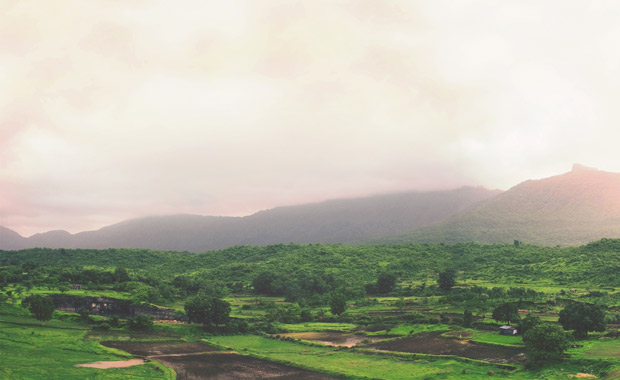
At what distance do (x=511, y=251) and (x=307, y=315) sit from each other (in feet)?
351

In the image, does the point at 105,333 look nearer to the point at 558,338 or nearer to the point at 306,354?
the point at 306,354

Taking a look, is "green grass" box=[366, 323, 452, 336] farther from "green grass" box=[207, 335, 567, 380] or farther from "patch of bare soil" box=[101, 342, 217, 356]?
"patch of bare soil" box=[101, 342, 217, 356]

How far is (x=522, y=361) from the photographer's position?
58750 millimetres

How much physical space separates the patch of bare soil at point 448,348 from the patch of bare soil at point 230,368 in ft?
61.3

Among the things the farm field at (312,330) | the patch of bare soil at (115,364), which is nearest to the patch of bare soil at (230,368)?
the farm field at (312,330)

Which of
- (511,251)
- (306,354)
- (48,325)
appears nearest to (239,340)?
(306,354)

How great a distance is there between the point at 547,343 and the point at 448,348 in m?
15.9

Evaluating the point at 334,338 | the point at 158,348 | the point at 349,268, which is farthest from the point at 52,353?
the point at 349,268

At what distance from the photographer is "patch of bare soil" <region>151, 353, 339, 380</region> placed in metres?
56.2

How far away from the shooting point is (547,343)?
57031mm

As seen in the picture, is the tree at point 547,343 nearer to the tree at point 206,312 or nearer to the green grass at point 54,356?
the green grass at point 54,356

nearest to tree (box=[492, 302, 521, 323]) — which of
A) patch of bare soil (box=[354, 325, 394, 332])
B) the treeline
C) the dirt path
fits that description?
patch of bare soil (box=[354, 325, 394, 332])

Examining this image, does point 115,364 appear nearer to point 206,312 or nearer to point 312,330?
point 206,312

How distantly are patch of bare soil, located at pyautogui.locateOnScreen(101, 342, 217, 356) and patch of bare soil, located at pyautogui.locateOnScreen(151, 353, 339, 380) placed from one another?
357 cm
